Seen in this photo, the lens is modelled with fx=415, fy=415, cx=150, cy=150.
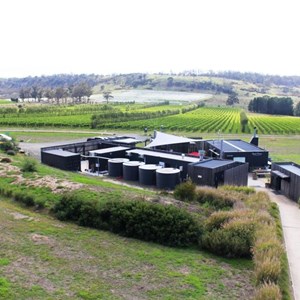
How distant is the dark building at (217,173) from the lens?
2792 centimetres

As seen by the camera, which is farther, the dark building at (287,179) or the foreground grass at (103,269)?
the dark building at (287,179)

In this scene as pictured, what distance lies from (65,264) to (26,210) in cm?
813

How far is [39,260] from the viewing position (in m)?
14.8

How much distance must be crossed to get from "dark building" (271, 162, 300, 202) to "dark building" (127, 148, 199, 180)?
19.6 ft

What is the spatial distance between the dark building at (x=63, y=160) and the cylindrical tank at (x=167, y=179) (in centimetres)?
915

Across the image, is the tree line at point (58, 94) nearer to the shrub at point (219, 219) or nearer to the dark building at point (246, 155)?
the dark building at point (246, 155)

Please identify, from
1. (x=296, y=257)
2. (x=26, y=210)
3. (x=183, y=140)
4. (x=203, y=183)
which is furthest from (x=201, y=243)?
(x=183, y=140)

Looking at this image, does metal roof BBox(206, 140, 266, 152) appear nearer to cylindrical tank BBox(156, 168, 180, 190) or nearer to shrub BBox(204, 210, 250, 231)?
cylindrical tank BBox(156, 168, 180, 190)

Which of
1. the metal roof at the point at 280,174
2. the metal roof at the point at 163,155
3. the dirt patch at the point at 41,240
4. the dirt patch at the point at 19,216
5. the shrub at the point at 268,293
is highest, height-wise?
the metal roof at the point at 163,155

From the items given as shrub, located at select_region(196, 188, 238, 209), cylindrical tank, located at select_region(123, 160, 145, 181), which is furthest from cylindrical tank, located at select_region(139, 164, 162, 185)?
shrub, located at select_region(196, 188, 238, 209)

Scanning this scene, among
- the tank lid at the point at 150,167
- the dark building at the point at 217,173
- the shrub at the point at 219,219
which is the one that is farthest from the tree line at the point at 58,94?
the shrub at the point at 219,219

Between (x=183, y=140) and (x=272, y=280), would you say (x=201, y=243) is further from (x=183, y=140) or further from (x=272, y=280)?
(x=183, y=140)

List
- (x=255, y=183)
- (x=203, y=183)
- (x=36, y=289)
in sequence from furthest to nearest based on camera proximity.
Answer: (x=255, y=183) < (x=203, y=183) < (x=36, y=289)

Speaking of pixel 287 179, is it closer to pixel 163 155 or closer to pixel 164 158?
pixel 164 158
